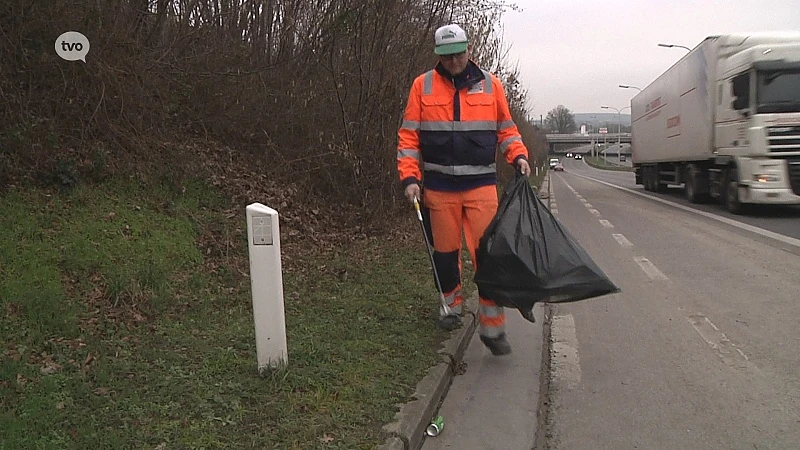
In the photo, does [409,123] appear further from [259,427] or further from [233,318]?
[259,427]

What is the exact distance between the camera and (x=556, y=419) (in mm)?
4156

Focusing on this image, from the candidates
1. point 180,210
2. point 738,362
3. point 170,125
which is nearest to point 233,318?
point 180,210

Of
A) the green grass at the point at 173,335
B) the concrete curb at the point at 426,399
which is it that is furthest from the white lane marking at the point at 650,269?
the concrete curb at the point at 426,399

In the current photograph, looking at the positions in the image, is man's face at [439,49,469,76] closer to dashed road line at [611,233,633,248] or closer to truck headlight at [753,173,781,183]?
dashed road line at [611,233,633,248]

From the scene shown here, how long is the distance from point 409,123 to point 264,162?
5.46m

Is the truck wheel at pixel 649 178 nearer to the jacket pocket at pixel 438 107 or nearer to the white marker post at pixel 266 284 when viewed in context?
the jacket pocket at pixel 438 107

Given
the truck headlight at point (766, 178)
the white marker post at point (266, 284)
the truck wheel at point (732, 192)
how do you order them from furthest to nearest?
the truck wheel at point (732, 192) < the truck headlight at point (766, 178) < the white marker post at point (266, 284)

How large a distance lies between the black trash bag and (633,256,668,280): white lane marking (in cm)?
398

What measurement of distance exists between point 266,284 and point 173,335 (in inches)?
50.2

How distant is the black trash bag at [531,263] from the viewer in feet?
15.5

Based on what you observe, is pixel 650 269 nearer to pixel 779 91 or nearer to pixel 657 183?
pixel 779 91

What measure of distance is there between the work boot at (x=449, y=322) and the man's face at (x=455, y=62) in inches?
74.0

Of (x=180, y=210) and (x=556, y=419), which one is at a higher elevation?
(x=180, y=210)

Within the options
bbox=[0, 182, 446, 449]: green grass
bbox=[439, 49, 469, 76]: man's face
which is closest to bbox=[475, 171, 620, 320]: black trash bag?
bbox=[0, 182, 446, 449]: green grass
